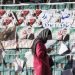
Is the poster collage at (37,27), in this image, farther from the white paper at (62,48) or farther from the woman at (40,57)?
the woman at (40,57)

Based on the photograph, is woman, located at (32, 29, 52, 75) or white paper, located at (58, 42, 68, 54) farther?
white paper, located at (58, 42, 68, 54)

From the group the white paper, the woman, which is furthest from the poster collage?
the woman

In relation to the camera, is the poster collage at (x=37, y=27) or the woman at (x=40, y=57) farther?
the poster collage at (x=37, y=27)

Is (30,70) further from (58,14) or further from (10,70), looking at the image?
(58,14)

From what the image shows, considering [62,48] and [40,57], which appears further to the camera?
[62,48]

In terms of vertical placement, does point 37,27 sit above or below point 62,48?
above

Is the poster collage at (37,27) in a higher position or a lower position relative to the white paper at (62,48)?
higher

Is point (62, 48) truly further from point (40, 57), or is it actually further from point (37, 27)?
point (40, 57)

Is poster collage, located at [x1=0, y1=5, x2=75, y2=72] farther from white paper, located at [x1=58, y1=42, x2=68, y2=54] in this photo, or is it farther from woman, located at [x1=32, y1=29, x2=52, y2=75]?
woman, located at [x1=32, y1=29, x2=52, y2=75]

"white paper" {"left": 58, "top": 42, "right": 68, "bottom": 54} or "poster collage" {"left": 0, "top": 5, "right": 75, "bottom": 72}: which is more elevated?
"poster collage" {"left": 0, "top": 5, "right": 75, "bottom": 72}

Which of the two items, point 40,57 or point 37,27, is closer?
point 40,57

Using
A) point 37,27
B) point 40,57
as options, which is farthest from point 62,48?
point 40,57

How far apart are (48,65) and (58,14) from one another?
0.97 meters

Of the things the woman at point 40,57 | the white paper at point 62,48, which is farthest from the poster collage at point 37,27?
the woman at point 40,57
